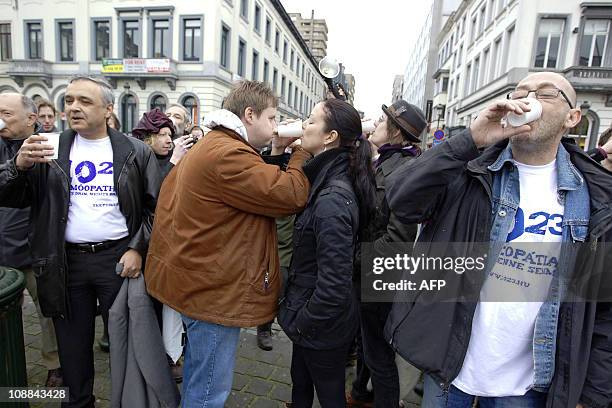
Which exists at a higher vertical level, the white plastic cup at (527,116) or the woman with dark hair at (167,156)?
the white plastic cup at (527,116)

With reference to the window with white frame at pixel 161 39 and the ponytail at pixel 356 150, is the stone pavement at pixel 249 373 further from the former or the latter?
the window with white frame at pixel 161 39

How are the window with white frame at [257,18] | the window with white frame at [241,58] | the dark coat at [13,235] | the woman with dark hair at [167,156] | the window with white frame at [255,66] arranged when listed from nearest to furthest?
the woman with dark hair at [167,156], the dark coat at [13,235], the window with white frame at [241,58], the window with white frame at [257,18], the window with white frame at [255,66]

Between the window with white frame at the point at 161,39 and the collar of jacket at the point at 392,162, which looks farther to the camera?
the window with white frame at the point at 161,39

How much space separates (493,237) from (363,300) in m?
0.98

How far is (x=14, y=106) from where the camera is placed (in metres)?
2.81

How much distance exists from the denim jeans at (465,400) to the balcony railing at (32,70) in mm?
28367

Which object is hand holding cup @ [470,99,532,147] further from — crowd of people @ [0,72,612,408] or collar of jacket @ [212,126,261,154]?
collar of jacket @ [212,126,261,154]

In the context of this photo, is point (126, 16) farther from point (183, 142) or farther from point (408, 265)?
point (408, 265)

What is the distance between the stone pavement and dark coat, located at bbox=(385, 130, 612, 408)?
5.12 ft

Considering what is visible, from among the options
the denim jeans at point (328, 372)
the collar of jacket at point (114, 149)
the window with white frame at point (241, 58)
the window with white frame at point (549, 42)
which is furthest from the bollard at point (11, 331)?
the window with white frame at point (241, 58)

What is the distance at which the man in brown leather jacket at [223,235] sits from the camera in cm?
170

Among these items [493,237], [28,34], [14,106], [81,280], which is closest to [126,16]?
[28,34]

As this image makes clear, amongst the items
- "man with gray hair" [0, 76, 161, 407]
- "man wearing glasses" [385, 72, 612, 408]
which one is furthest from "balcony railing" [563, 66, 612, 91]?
"man with gray hair" [0, 76, 161, 407]

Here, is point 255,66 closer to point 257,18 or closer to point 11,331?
point 257,18
